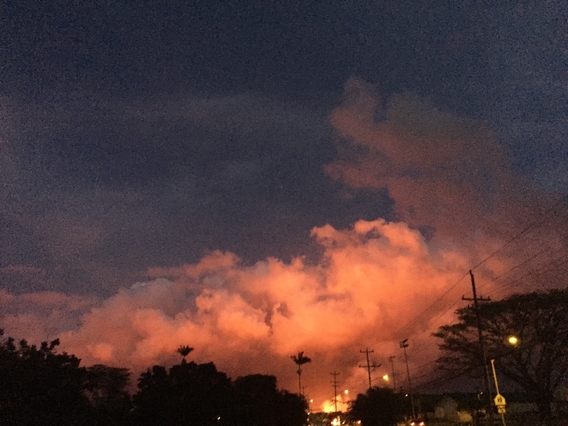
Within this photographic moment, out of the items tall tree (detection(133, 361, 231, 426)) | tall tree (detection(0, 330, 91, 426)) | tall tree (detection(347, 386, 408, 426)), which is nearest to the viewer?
tall tree (detection(0, 330, 91, 426))

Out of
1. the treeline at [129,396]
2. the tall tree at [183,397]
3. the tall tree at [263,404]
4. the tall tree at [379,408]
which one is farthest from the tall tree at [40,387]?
the tall tree at [379,408]

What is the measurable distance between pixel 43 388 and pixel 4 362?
2.54 m

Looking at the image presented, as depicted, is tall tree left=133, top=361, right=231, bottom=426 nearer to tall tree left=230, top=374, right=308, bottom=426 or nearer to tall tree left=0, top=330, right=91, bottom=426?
tall tree left=230, top=374, right=308, bottom=426

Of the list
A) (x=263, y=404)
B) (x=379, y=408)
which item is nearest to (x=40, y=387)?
(x=263, y=404)

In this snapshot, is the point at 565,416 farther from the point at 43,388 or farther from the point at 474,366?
the point at 43,388

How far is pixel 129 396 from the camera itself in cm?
6300

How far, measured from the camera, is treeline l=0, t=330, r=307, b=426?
29.4 meters

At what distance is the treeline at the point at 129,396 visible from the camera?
29438 mm

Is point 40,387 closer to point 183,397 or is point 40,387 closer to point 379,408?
point 183,397

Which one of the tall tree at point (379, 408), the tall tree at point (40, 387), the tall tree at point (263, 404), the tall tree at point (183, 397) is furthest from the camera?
the tall tree at point (379, 408)

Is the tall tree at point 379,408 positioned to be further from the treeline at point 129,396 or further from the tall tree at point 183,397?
the tall tree at point 183,397

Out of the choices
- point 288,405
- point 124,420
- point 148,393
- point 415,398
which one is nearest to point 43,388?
point 124,420

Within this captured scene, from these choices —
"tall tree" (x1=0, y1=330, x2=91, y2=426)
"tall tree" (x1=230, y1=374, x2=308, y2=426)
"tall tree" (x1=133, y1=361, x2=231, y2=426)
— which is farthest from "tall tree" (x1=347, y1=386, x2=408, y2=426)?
"tall tree" (x1=0, y1=330, x2=91, y2=426)

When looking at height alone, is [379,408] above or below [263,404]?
below
